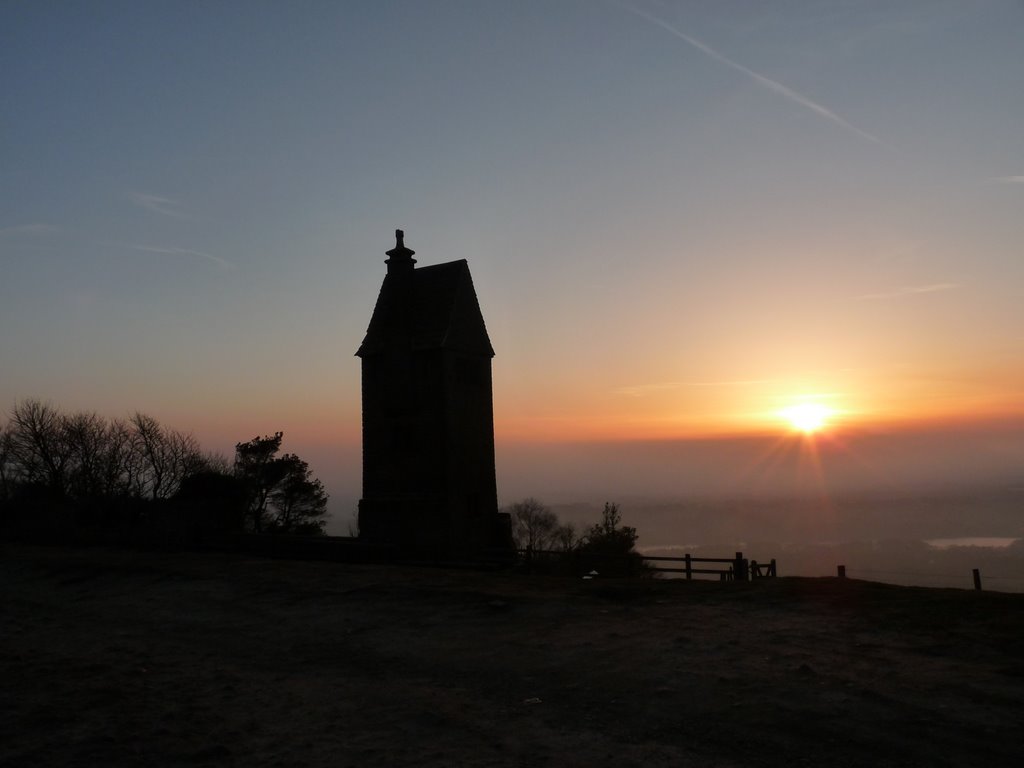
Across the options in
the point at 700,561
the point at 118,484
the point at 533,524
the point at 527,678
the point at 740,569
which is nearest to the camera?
the point at 527,678

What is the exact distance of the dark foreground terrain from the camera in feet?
34.6

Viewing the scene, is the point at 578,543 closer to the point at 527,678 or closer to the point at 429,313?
the point at 429,313

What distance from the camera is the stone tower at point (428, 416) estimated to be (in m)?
37.2

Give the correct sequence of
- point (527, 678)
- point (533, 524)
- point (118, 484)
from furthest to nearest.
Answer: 1. point (533, 524)
2. point (118, 484)
3. point (527, 678)

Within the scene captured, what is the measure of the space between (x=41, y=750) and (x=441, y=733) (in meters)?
5.33

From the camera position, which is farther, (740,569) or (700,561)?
(700,561)

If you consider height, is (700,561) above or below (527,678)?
above

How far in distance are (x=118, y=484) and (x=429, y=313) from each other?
36.8 metres

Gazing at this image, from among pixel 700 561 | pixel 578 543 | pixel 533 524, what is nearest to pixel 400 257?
pixel 700 561

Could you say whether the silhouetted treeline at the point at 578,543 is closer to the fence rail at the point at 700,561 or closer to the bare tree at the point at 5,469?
the fence rail at the point at 700,561

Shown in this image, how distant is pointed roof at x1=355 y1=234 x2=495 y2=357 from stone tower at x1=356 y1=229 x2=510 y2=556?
0.06 meters

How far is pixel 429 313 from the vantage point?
39.5m

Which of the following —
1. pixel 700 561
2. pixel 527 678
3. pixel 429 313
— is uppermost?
pixel 429 313

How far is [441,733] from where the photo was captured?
11.3 meters
